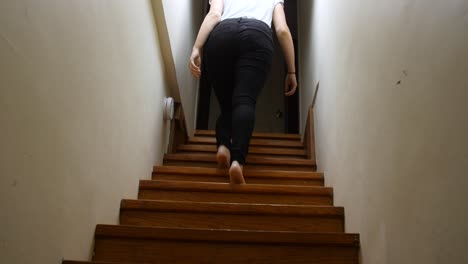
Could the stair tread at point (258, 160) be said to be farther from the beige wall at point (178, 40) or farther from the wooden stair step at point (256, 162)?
the beige wall at point (178, 40)

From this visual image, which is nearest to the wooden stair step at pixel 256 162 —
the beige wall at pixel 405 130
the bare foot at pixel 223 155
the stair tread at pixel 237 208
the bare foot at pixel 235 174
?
the bare foot at pixel 223 155

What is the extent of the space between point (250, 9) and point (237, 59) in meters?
0.28

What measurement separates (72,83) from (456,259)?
3.03 feet

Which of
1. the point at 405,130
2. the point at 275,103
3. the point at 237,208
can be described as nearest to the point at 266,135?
the point at 237,208

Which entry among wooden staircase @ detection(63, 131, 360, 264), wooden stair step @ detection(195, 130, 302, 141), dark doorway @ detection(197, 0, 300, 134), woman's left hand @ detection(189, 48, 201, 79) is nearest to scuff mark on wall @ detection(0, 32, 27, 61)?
wooden staircase @ detection(63, 131, 360, 264)

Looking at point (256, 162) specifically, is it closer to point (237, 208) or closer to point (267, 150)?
point (267, 150)

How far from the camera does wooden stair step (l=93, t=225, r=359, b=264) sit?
1.27m

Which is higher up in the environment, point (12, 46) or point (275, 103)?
point (275, 103)

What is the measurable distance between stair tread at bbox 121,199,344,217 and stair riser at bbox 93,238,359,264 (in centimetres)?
27

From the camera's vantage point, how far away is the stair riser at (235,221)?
61.1 inches

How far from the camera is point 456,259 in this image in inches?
28.0

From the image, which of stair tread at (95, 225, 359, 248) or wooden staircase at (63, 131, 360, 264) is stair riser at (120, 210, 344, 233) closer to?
wooden staircase at (63, 131, 360, 264)

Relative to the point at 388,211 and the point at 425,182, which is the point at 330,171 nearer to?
the point at 388,211

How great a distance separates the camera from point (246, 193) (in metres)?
1.82
